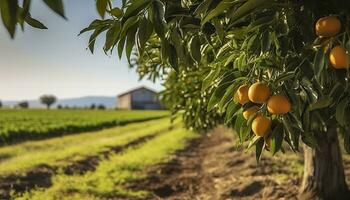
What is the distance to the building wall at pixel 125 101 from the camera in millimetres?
137875

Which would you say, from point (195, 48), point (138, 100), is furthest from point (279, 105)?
point (138, 100)

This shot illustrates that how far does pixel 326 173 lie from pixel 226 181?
397 cm

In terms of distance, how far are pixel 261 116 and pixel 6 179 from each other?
404 inches

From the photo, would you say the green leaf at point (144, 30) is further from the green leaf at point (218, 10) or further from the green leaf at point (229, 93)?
the green leaf at point (229, 93)

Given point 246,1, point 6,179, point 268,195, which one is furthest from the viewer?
point 6,179

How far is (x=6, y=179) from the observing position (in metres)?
12.2

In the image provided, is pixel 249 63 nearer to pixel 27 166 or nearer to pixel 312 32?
pixel 312 32

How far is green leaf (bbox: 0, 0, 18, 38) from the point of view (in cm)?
185

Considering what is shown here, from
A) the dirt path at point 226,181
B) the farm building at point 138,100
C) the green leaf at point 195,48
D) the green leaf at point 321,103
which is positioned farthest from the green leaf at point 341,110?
the farm building at point 138,100

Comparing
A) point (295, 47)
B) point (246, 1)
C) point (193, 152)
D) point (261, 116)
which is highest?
point (246, 1)

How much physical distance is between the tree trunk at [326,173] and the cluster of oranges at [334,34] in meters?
5.74

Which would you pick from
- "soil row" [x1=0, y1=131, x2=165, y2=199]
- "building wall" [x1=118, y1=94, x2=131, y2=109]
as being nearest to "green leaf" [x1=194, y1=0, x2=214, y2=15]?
"soil row" [x1=0, y1=131, x2=165, y2=199]

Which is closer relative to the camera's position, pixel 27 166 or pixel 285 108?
pixel 285 108

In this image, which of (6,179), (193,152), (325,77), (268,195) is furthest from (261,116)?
(193,152)
